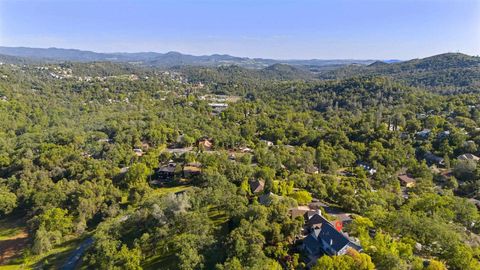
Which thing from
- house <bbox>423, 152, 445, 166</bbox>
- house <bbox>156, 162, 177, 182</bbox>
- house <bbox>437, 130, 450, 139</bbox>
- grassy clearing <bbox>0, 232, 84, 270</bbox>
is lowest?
grassy clearing <bbox>0, 232, 84, 270</bbox>

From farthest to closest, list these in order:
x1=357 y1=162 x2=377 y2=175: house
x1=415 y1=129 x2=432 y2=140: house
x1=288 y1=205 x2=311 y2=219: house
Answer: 1. x1=415 y1=129 x2=432 y2=140: house
2. x1=357 y1=162 x2=377 y2=175: house
3. x1=288 y1=205 x2=311 y2=219: house

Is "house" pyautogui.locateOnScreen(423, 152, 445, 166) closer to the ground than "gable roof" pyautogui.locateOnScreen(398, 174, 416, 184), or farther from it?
farther from it

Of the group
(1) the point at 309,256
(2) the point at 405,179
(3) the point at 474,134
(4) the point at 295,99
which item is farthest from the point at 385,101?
(1) the point at 309,256

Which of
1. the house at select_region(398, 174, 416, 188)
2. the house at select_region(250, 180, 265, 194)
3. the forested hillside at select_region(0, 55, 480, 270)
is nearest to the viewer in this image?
the forested hillside at select_region(0, 55, 480, 270)

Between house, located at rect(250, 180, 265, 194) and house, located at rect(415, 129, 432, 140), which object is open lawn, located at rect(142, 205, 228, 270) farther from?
house, located at rect(415, 129, 432, 140)

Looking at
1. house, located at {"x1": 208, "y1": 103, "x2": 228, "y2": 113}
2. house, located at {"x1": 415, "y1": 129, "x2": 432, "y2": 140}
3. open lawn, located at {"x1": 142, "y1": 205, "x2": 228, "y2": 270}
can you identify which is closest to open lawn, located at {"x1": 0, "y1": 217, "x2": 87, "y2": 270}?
open lawn, located at {"x1": 142, "y1": 205, "x2": 228, "y2": 270}

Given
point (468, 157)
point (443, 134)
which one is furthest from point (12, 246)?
point (443, 134)

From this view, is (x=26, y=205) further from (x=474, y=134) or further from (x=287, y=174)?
(x=474, y=134)

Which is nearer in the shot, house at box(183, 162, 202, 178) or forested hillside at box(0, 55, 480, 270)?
forested hillside at box(0, 55, 480, 270)
